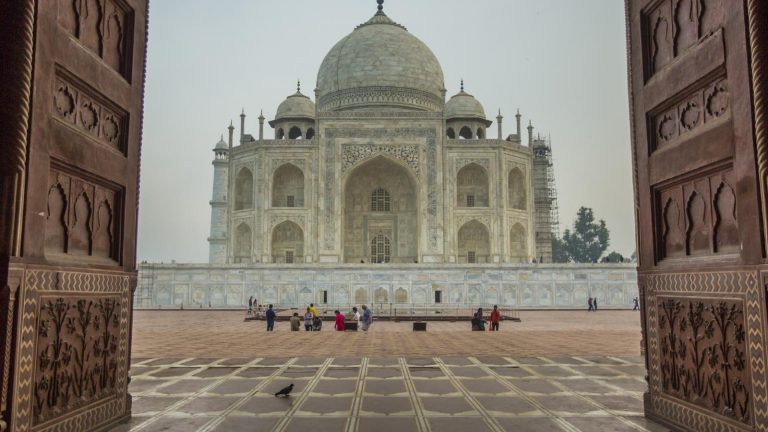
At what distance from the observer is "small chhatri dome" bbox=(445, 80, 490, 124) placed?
35.2 m

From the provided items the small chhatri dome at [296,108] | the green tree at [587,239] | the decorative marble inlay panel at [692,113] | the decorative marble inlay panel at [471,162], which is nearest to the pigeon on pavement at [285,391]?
the decorative marble inlay panel at [692,113]

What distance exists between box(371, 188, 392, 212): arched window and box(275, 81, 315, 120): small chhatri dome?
6609 millimetres

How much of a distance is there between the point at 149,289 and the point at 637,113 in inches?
933

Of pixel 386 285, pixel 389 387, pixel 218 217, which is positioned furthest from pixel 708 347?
pixel 218 217

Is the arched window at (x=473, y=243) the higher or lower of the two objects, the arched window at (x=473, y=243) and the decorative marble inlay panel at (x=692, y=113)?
the higher

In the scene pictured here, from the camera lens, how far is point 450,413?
4496 mm

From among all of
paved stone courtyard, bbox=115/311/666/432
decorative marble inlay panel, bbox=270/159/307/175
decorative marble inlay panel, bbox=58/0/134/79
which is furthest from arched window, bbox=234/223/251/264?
decorative marble inlay panel, bbox=58/0/134/79

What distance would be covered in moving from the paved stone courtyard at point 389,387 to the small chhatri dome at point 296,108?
26.5 metres

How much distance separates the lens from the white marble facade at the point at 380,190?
98.3ft

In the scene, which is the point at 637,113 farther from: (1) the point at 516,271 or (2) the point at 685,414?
(1) the point at 516,271

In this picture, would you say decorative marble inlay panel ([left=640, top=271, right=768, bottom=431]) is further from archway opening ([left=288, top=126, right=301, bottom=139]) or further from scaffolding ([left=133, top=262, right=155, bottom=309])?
archway opening ([left=288, top=126, right=301, bottom=139])

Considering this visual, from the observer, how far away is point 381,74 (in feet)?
114

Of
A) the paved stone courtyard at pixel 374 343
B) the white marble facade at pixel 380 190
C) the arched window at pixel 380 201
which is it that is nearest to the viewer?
the paved stone courtyard at pixel 374 343

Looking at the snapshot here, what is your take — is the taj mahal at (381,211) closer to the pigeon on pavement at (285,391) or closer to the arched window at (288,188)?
the arched window at (288,188)
